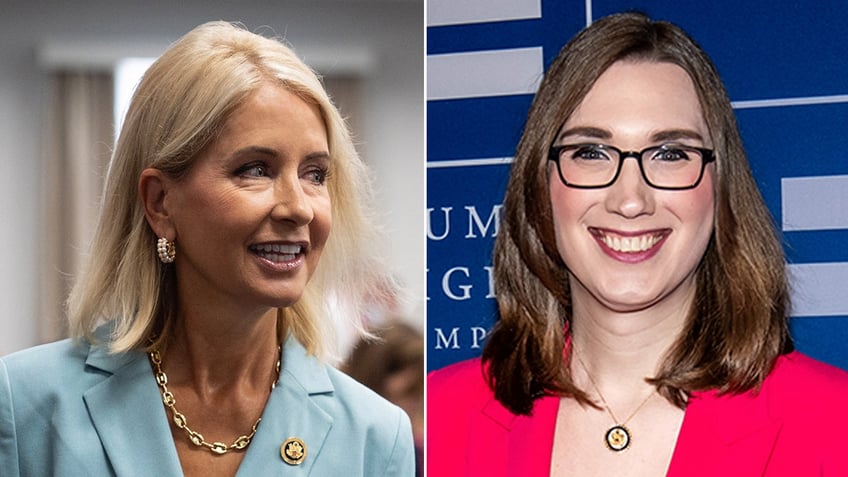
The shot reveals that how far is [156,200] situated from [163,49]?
357 mm

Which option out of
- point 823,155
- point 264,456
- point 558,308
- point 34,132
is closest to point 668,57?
point 823,155

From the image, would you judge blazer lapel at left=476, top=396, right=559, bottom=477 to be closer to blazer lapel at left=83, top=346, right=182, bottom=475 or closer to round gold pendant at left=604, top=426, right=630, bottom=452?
round gold pendant at left=604, top=426, right=630, bottom=452

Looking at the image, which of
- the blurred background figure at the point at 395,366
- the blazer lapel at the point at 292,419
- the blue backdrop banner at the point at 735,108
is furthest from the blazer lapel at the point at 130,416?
the blue backdrop banner at the point at 735,108

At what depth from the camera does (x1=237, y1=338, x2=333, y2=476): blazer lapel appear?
77.5 inches

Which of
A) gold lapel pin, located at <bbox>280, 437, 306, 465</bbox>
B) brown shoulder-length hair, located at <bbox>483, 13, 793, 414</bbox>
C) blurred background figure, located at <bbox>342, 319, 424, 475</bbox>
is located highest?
brown shoulder-length hair, located at <bbox>483, 13, 793, 414</bbox>

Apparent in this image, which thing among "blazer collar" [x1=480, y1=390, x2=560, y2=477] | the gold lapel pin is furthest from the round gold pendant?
the gold lapel pin

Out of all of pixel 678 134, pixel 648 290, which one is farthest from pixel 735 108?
pixel 648 290

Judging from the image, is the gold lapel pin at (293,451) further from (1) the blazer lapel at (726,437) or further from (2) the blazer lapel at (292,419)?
(1) the blazer lapel at (726,437)

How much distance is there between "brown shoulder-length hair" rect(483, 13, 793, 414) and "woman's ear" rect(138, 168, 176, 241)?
589 millimetres

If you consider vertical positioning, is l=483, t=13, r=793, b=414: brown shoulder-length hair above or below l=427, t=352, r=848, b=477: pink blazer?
above

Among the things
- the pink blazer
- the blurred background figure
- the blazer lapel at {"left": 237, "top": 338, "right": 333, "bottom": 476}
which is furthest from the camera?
the blurred background figure

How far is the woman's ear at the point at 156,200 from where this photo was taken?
6.41ft

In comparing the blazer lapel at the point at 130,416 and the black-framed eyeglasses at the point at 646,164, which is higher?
the black-framed eyeglasses at the point at 646,164

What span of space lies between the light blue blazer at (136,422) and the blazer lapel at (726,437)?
1.64 ft
